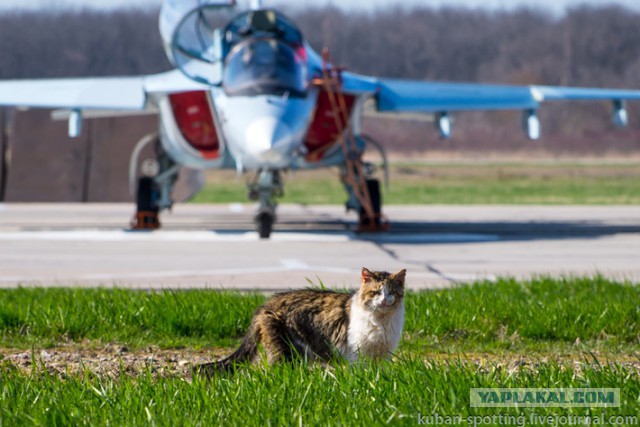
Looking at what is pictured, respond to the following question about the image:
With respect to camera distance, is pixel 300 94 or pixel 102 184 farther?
pixel 102 184

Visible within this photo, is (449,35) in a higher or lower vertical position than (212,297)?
higher

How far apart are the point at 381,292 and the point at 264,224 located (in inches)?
473

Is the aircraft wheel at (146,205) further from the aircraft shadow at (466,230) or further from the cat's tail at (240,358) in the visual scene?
the cat's tail at (240,358)

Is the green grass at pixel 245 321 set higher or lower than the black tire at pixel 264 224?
lower

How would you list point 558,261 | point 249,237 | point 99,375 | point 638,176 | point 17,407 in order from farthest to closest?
point 638,176 < point 249,237 < point 558,261 < point 99,375 < point 17,407

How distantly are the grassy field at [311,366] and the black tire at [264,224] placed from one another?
306 inches

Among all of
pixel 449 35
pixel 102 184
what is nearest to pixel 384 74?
pixel 449 35

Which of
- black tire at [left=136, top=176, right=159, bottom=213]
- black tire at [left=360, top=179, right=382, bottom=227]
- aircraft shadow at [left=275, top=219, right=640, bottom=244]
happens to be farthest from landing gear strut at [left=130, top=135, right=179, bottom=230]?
black tire at [left=360, top=179, right=382, bottom=227]

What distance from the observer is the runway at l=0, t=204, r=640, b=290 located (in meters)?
12.8

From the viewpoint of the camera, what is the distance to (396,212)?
26344 millimetres

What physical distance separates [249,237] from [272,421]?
13.5 meters

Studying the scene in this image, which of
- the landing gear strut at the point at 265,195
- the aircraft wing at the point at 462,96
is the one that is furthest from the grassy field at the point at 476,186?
the landing gear strut at the point at 265,195

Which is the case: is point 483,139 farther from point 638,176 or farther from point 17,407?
point 17,407

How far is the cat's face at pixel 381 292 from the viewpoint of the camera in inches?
236
